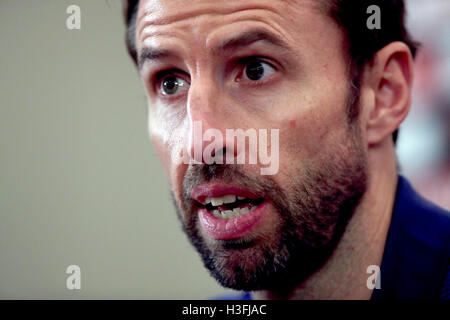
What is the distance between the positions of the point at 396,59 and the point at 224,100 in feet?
1.42

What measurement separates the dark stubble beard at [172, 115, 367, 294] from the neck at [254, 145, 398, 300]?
2cm

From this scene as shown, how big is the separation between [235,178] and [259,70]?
0.75 feet

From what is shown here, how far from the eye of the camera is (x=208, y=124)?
3.01 ft

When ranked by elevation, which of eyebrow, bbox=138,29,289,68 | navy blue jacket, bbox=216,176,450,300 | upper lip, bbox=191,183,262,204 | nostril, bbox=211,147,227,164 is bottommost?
navy blue jacket, bbox=216,176,450,300

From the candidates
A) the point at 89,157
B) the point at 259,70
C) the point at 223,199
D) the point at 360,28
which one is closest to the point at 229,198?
the point at 223,199

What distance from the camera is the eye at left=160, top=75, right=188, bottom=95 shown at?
110 centimetres

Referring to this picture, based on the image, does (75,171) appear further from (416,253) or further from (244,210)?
(416,253)

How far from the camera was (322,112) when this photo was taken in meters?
0.99

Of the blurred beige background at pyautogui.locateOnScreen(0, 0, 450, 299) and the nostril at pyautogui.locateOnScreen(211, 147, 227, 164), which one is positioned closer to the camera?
the nostril at pyautogui.locateOnScreen(211, 147, 227, 164)

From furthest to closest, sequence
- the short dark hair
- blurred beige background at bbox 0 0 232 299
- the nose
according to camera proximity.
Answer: blurred beige background at bbox 0 0 232 299 < the short dark hair < the nose

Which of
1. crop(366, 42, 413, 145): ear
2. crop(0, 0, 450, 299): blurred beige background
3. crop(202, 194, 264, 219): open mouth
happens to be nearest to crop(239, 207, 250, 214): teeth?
crop(202, 194, 264, 219): open mouth

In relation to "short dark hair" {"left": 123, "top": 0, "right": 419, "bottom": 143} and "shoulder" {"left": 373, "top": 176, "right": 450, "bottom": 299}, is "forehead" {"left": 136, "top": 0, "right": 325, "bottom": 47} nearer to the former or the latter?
"short dark hair" {"left": 123, "top": 0, "right": 419, "bottom": 143}

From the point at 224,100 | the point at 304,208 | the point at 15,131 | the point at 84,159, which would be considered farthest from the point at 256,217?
the point at 15,131

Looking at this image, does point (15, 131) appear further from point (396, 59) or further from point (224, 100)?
point (396, 59)
